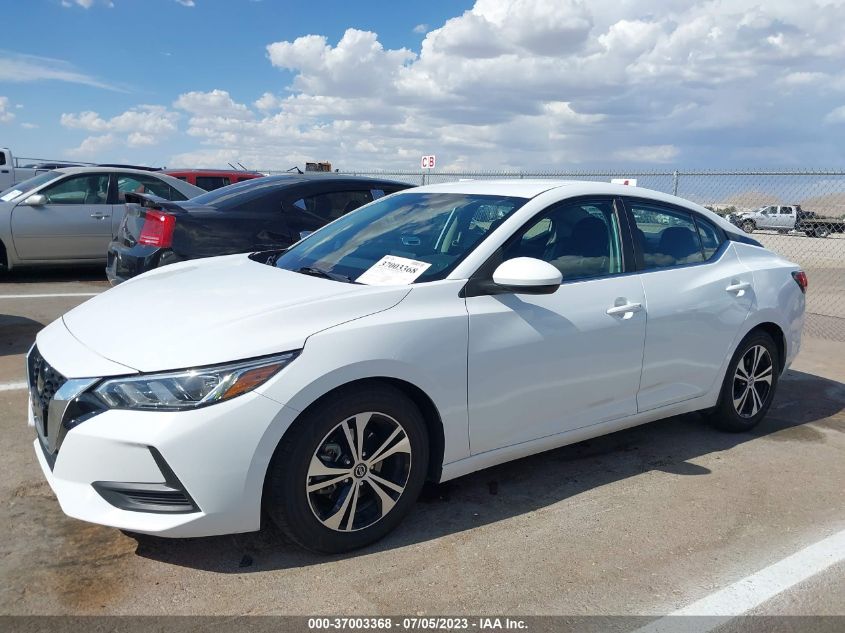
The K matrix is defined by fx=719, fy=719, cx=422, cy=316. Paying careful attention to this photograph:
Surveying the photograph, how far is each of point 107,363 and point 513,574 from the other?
1.86 metres

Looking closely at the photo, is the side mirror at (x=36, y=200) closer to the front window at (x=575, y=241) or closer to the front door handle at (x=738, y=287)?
the front window at (x=575, y=241)

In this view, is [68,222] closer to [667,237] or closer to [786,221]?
[667,237]

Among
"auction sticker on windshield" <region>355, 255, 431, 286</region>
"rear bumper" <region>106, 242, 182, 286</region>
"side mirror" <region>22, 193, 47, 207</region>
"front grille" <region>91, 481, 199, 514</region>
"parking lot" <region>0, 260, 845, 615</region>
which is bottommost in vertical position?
"parking lot" <region>0, 260, 845, 615</region>

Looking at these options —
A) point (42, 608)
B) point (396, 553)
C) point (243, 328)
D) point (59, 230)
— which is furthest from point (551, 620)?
point (59, 230)

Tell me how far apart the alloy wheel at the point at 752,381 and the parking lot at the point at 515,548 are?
13.3 inches

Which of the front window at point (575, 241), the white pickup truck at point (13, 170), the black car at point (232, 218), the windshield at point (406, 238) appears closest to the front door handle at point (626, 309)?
the front window at point (575, 241)

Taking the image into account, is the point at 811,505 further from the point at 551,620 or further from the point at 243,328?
the point at 243,328

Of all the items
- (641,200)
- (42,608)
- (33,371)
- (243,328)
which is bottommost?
(42,608)

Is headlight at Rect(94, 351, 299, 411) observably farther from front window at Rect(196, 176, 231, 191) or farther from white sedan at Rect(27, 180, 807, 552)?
front window at Rect(196, 176, 231, 191)

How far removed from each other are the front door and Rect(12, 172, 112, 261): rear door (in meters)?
8.06

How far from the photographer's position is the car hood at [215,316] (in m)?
2.80

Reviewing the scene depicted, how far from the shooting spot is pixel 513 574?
9.88 feet

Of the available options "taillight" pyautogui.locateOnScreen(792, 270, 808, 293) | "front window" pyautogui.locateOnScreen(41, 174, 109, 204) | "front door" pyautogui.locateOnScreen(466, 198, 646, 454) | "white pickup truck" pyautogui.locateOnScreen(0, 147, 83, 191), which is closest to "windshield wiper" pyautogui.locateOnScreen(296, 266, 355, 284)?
"front door" pyautogui.locateOnScreen(466, 198, 646, 454)

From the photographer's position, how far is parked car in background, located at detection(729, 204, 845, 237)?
12.8 metres
